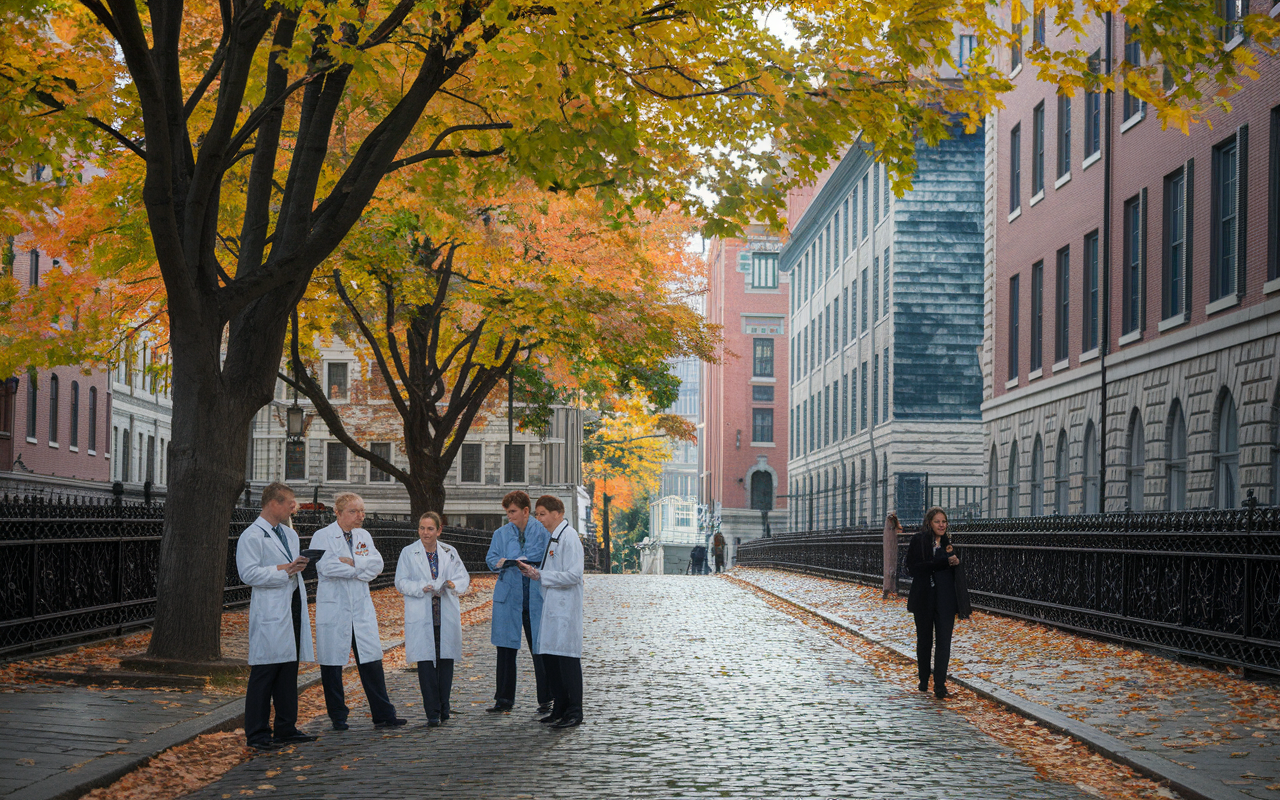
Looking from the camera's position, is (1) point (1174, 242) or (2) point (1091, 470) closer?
(1) point (1174, 242)

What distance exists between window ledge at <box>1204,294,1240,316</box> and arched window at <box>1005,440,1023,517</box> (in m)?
11.6

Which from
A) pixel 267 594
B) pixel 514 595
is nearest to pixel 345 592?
pixel 267 594

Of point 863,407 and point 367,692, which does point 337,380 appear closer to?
point 863,407

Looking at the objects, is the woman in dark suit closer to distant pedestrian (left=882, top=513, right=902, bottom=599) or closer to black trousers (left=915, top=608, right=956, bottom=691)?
black trousers (left=915, top=608, right=956, bottom=691)

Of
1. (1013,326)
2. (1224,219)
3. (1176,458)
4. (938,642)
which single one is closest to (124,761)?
(938,642)

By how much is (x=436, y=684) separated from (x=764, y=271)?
82030 millimetres

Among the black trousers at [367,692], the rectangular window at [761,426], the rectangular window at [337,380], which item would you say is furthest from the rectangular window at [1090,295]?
the rectangular window at [761,426]

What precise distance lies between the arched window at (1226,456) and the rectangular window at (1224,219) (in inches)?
70.7

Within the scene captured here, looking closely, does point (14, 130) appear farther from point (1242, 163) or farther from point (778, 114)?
point (1242, 163)

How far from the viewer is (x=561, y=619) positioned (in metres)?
10.7

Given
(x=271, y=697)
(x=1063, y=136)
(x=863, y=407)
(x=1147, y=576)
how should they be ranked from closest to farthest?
1. (x=271, y=697)
2. (x=1147, y=576)
3. (x=1063, y=136)
4. (x=863, y=407)

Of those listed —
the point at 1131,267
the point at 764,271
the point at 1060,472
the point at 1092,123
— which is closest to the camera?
the point at 1131,267

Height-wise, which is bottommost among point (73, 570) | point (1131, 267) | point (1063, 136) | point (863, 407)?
point (73, 570)

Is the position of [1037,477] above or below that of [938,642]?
above
